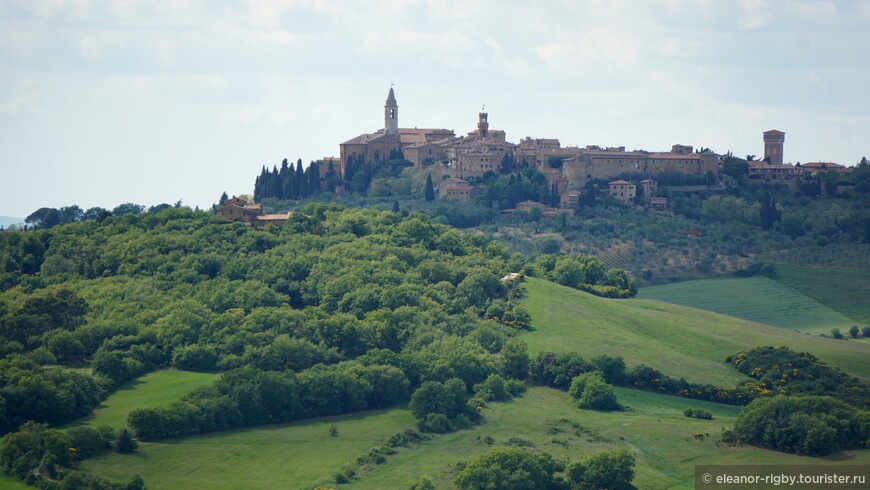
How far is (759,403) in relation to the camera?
60.2 m

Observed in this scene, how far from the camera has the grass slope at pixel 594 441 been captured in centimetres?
5444

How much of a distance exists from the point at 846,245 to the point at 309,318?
52526mm

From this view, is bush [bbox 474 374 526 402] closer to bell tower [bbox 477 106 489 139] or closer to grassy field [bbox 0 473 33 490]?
grassy field [bbox 0 473 33 490]

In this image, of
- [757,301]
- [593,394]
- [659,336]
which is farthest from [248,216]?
[593,394]

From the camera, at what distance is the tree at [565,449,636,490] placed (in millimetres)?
52438

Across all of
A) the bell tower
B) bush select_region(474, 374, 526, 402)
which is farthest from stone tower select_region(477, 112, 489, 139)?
bush select_region(474, 374, 526, 402)

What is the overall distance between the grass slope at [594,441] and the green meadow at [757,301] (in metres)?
24.4

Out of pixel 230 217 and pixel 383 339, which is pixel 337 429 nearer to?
pixel 383 339

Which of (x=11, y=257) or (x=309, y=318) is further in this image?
(x=11, y=257)

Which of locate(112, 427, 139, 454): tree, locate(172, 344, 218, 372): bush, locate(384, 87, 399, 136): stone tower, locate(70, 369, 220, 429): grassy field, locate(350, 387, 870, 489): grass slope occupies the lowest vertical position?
Answer: locate(350, 387, 870, 489): grass slope

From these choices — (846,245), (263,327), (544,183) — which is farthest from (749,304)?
(263,327)

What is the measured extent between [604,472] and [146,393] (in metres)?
21.1

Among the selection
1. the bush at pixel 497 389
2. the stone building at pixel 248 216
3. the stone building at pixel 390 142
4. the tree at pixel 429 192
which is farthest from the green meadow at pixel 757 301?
the stone building at pixel 390 142

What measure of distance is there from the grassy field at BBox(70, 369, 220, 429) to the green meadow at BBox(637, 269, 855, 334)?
39846mm
